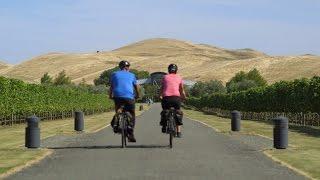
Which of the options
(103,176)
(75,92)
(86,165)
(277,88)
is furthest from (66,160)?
(75,92)

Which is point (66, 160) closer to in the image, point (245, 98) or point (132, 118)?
point (132, 118)

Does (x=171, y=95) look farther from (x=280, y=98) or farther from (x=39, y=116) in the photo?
(x=280, y=98)

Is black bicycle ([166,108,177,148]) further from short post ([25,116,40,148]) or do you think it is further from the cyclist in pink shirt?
short post ([25,116,40,148])

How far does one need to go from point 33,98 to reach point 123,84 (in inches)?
1378

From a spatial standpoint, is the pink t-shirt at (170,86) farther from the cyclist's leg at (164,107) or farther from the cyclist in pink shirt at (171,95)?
the cyclist's leg at (164,107)

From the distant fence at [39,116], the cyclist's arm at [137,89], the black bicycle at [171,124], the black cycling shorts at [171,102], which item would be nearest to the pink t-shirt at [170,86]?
the black cycling shorts at [171,102]

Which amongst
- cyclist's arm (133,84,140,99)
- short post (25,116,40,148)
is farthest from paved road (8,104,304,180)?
cyclist's arm (133,84,140,99)

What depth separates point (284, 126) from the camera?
19578mm

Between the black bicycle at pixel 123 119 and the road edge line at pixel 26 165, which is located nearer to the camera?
the road edge line at pixel 26 165

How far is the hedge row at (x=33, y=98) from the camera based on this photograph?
Answer: 43.8 meters

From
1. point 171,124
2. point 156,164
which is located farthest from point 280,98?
point 156,164

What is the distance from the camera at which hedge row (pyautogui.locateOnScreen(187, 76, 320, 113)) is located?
152 ft

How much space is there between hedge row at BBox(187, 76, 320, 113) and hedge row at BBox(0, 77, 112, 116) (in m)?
19.8

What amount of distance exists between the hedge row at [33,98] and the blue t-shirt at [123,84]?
25422mm
